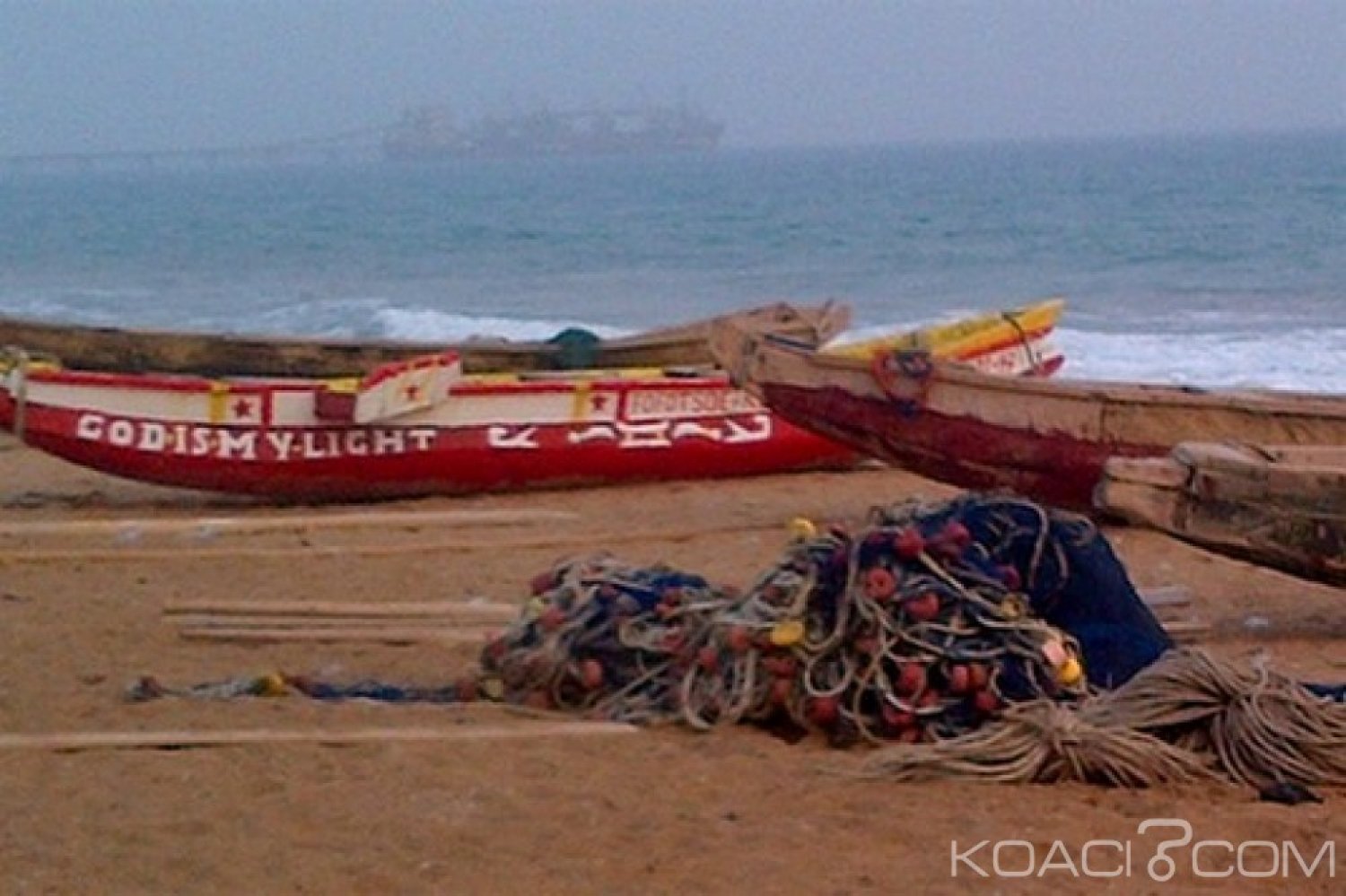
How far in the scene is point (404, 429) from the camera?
32.5ft

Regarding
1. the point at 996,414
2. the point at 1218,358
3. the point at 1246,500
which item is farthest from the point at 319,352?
the point at 1218,358

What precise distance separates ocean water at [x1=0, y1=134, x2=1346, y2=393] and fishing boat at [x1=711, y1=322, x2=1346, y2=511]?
9558mm

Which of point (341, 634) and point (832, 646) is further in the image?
point (341, 634)

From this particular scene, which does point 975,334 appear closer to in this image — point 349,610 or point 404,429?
point 404,429

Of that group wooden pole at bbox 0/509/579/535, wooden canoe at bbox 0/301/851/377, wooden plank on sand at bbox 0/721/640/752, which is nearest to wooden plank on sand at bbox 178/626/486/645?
wooden plank on sand at bbox 0/721/640/752

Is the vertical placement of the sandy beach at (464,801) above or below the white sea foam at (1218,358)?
above

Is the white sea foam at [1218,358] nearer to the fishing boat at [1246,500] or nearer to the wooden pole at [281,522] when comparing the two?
the wooden pole at [281,522]

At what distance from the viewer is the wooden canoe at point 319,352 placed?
11.3 meters

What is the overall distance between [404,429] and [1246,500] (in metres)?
4.79

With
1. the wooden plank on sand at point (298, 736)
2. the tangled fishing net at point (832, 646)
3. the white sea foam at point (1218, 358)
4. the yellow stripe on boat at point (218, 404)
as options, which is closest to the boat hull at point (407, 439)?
the yellow stripe on boat at point (218, 404)

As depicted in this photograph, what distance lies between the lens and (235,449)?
9773mm

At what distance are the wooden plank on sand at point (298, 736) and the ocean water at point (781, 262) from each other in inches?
492

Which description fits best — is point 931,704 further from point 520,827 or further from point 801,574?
point 520,827

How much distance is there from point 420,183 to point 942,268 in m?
67.1
